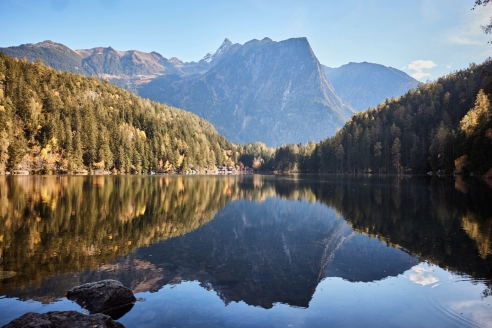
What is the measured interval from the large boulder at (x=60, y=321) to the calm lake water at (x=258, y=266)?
1900mm

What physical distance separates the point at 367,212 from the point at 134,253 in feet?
79.2

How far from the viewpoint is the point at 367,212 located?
33219 mm

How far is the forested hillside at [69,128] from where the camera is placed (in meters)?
117

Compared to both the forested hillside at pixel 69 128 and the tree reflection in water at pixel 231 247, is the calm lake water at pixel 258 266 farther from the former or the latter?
the forested hillside at pixel 69 128

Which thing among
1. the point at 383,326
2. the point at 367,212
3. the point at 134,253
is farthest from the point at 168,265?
the point at 367,212

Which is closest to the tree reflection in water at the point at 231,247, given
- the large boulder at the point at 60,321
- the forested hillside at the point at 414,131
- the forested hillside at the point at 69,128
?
the large boulder at the point at 60,321

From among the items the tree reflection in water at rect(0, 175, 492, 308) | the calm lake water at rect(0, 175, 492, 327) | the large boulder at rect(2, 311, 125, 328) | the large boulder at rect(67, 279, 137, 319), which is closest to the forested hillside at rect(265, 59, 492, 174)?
the tree reflection in water at rect(0, 175, 492, 308)

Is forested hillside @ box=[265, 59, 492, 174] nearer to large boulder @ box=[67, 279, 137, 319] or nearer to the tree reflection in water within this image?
the tree reflection in water

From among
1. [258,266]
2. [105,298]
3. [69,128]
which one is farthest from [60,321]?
[69,128]

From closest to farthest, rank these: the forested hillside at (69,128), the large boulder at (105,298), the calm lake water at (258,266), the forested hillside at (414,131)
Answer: the large boulder at (105,298) → the calm lake water at (258,266) → the forested hillside at (69,128) → the forested hillside at (414,131)

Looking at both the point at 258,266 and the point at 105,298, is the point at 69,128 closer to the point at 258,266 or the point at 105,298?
the point at 258,266

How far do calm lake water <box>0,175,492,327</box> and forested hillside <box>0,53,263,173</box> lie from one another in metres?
101

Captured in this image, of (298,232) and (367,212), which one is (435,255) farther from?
(367,212)

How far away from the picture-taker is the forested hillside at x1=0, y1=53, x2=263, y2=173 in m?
117
